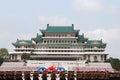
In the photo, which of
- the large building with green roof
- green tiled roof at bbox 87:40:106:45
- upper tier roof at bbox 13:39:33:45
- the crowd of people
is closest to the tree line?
the large building with green roof

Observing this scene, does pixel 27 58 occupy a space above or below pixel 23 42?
below

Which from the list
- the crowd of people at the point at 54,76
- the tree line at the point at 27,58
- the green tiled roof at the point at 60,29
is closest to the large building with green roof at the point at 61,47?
the green tiled roof at the point at 60,29

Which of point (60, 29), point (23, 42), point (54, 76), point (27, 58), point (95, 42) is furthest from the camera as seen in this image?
point (60, 29)

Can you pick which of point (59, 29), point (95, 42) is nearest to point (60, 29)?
point (59, 29)

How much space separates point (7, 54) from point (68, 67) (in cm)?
2442

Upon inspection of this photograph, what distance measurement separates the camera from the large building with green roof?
79.9 metres

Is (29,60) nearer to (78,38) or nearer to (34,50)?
(34,50)

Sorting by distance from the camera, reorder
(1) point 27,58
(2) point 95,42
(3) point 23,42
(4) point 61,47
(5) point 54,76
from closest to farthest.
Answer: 1. (5) point 54,76
2. (1) point 27,58
3. (4) point 61,47
4. (2) point 95,42
5. (3) point 23,42

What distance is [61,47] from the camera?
80.6m

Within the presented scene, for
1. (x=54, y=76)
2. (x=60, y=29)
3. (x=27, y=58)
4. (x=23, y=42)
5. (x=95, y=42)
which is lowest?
(x=54, y=76)

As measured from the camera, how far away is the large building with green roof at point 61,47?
7988cm

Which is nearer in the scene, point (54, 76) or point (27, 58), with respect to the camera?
point (54, 76)

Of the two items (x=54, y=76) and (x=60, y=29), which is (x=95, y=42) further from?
(x=54, y=76)

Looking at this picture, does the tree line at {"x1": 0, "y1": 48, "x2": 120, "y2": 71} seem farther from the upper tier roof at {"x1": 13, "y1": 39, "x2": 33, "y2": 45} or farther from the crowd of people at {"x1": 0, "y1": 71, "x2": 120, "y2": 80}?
the crowd of people at {"x1": 0, "y1": 71, "x2": 120, "y2": 80}
